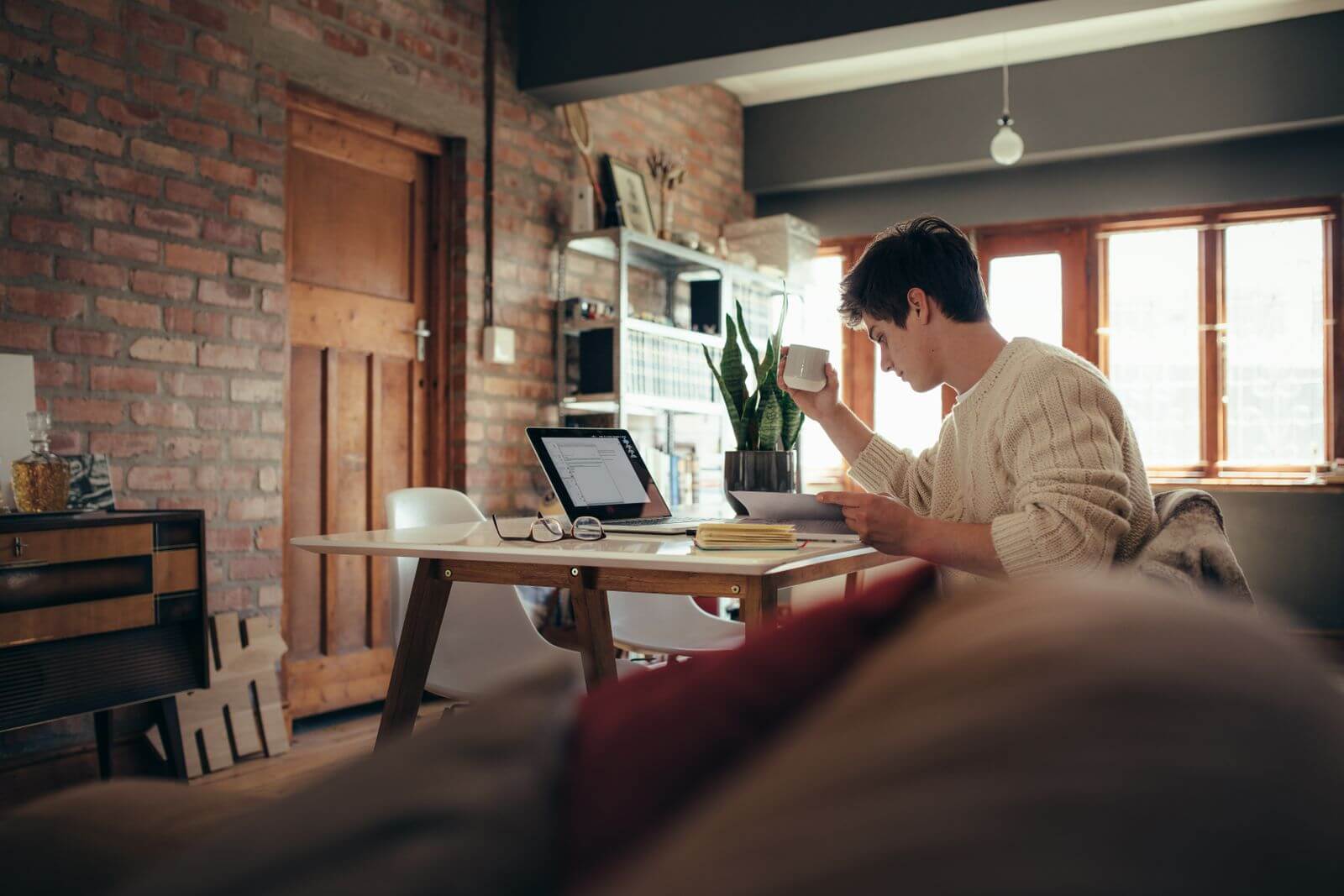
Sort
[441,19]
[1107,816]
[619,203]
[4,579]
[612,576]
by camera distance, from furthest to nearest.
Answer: [619,203], [441,19], [4,579], [612,576], [1107,816]

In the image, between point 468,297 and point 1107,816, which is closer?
point 1107,816

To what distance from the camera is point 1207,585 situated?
1.17 metres

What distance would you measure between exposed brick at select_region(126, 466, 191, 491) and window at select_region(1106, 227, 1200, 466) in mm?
4709

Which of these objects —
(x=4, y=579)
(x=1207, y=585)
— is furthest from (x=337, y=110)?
(x=1207, y=585)

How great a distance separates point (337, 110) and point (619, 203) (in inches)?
54.1

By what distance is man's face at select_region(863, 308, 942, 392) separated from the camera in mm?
1969

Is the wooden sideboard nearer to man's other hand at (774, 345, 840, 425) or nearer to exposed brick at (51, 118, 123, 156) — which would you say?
exposed brick at (51, 118, 123, 156)

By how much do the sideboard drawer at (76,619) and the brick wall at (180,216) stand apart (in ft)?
1.61

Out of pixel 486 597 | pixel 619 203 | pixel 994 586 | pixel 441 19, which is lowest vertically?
pixel 486 597

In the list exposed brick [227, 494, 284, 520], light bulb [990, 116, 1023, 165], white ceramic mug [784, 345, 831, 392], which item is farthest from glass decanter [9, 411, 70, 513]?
light bulb [990, 116, 1023, 165]

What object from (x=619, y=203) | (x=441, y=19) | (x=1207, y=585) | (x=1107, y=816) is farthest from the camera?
(x=619, y=203)

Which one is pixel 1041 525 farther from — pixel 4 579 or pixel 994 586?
pixel 4 579

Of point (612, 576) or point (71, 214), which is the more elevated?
point (71, 214)

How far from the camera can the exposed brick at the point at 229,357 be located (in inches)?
126
